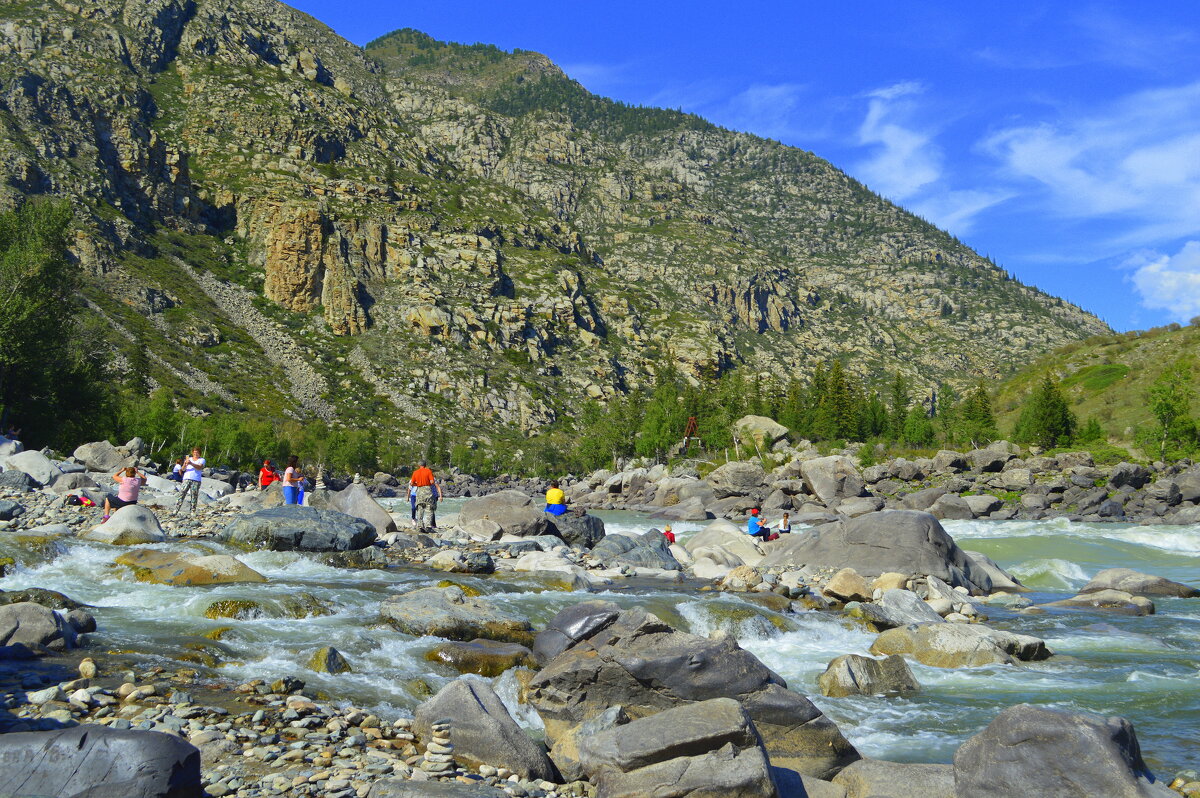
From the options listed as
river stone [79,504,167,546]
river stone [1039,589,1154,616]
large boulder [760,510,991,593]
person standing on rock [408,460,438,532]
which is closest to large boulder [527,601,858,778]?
large boulder [760,510,991,593]

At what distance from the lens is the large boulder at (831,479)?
5516 cm

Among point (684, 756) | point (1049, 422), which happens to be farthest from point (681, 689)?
point (1049, 422)

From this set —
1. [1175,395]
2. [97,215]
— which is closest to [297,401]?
[97,215]

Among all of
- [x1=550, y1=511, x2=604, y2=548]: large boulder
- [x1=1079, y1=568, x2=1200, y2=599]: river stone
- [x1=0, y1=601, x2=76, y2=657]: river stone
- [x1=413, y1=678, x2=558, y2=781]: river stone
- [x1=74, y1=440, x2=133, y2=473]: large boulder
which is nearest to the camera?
[x1=413, y1=678, x2=558, y2=781]: river stone

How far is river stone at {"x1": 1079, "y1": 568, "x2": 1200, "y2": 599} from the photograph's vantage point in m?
21.9

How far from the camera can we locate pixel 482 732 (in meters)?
8.62

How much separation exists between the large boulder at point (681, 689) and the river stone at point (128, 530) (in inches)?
579

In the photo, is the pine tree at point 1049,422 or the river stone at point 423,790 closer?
the river stone at point 423,790

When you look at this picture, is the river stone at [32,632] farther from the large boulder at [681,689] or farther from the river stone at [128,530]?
the river stone at [128,530]

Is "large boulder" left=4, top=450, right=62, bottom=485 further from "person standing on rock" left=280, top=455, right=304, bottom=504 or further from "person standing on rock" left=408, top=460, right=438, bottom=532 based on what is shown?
"person standing on rock" left=408, top=460, right=438, bottom=532

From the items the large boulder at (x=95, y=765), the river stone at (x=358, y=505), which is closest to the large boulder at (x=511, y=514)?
the river stone at (x=358, y=505)

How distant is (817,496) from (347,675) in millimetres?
50282

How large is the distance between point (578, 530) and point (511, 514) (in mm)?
2734

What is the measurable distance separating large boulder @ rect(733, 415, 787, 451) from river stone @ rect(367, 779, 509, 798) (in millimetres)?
82821
